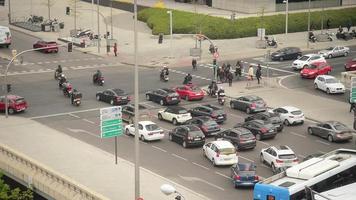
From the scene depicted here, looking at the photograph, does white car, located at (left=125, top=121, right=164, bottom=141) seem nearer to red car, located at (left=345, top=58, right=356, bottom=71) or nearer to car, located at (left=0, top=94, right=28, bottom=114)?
car, located at (left=0, top=94, right=28, bottom=114)

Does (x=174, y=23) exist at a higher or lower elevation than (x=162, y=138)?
higher

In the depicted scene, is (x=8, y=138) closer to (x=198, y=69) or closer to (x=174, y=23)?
(x=198, y=69)

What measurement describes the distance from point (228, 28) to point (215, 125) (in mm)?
46306

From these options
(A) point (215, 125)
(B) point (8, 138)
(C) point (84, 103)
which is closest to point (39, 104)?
(C) point (84, 103)

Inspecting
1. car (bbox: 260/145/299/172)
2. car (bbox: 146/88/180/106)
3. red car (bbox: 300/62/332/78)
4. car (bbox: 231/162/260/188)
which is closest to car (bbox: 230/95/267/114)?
car (bbox: 146/88/180/106)

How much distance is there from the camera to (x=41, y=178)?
41.3 metres

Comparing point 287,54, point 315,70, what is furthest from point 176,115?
point 287,54

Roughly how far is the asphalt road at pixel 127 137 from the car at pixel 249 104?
0.56 meters

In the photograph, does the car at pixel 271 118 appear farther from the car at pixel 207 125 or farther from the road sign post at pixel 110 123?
the road sign post at pixel 110 123

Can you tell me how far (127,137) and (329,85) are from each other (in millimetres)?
22431

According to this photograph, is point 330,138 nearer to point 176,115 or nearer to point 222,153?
point 222,153

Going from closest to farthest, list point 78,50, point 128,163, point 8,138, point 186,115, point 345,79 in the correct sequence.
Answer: point 128,163
point 8,138
point 186,115
point 345,79
point 78,50

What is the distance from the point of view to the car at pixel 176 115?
194 ft

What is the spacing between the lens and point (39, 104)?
67.2m
